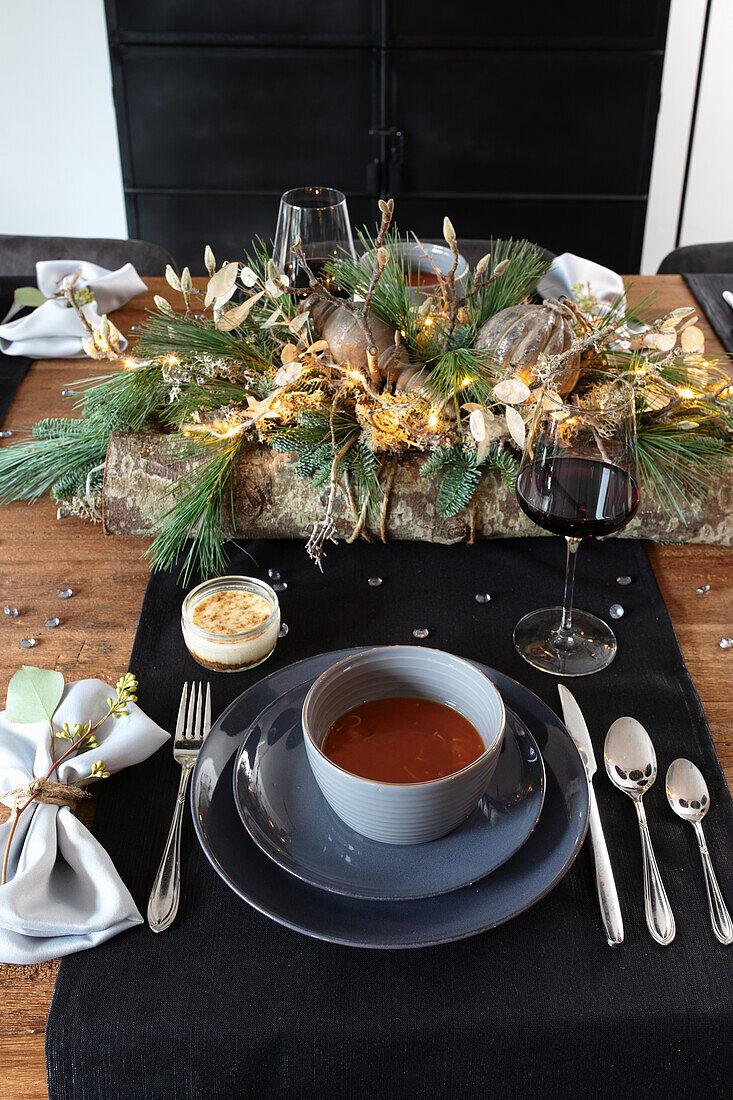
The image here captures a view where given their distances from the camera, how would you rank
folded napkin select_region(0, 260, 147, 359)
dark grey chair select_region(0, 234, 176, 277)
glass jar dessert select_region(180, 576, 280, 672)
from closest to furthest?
glass jar dessert select_region(180, 576, 280, 672) < folded napkin select_region(0, 260, 147, 359) < dark grey chair select_region(0, 234, 176, 277)

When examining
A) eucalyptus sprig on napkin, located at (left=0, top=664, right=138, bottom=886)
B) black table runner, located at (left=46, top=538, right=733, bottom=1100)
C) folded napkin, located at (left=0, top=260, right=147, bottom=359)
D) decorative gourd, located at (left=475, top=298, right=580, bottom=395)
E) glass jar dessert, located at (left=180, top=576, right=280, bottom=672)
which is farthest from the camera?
folded napkin, located at (left=0, top=260, right=147, bottom=359)

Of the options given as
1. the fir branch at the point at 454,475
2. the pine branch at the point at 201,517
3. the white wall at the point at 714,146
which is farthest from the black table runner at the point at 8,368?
the white wall at the point at 714,146

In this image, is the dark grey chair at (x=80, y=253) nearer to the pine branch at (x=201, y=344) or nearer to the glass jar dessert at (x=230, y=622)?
the pine branch at (x=201, y=344)

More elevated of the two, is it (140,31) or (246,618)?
(140,31)

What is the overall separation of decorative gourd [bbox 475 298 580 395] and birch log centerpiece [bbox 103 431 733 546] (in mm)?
119

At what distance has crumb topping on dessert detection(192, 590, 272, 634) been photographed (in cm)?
Result: 85

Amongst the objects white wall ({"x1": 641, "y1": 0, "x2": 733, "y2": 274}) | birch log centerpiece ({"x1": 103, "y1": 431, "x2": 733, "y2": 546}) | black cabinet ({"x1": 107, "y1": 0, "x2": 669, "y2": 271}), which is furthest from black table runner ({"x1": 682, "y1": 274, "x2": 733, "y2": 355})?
white wall ({"x1": 641, "y1": 0, "x2": 733, "y2": 274})

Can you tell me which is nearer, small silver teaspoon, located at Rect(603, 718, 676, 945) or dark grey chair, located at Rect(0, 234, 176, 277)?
small silver teaspoon, located at Rect(603, 718, 676, 945)

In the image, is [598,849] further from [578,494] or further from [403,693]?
[578,494]

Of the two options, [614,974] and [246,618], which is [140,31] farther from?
[614,974]

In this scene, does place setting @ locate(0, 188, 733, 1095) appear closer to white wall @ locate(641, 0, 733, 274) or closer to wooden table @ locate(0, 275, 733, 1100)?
wooden table @ locate(0, 275, 733, 1100)

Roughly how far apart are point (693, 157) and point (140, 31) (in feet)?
6.13

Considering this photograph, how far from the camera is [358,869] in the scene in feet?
2.01

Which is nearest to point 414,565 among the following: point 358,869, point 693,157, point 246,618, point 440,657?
point 246,618
